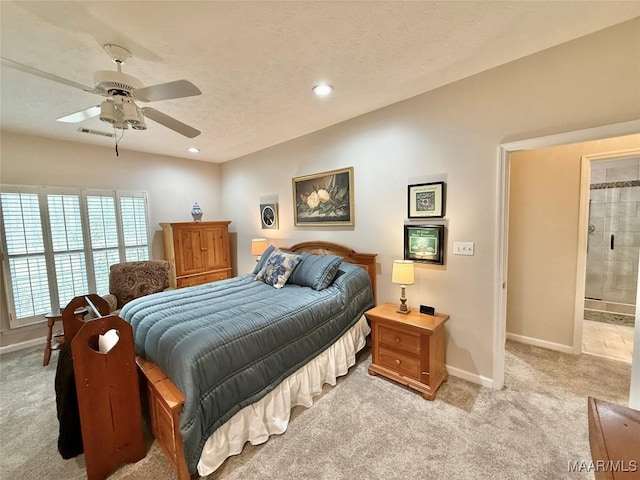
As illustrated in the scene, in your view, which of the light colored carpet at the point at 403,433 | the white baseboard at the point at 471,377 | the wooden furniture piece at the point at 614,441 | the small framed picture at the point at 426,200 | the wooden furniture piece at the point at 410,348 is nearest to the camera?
the wooden furniture piece at the point at 614,441

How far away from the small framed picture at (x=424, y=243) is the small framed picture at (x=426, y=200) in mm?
123

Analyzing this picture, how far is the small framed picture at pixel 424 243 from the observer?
246 centimetres

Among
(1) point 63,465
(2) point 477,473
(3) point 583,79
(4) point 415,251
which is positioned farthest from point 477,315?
(1) point 63,465

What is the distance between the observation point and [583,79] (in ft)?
5.87

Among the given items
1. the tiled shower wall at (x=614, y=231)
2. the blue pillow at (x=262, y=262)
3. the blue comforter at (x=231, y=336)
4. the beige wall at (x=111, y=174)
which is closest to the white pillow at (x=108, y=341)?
the blue comforter at (x=231, y=336)

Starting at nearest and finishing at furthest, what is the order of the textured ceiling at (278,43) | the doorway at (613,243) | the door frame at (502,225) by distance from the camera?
the textured ceiling at (278,43) → the door frame at (502,225) → the doorway at (613,243)

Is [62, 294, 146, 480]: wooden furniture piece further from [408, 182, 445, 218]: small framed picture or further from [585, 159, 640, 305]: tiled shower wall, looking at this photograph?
[585, 159, 640, 305]: tiled shower wall

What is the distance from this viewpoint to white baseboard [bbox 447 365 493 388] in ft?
7.54

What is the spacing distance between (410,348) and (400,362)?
7.1 inches

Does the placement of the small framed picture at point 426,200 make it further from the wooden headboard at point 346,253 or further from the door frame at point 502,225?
the wooden headboard at point 346,253

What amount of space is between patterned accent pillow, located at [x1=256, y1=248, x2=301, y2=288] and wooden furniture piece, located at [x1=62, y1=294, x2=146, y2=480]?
1.49m

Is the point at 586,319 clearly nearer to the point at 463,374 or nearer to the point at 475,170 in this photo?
the point at 463,374

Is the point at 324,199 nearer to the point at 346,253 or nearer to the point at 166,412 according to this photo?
the point at 346,253

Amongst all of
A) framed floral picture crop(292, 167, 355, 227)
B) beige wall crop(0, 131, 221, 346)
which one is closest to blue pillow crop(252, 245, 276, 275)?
framed floral picture crop(292, 167, 355, 227)
